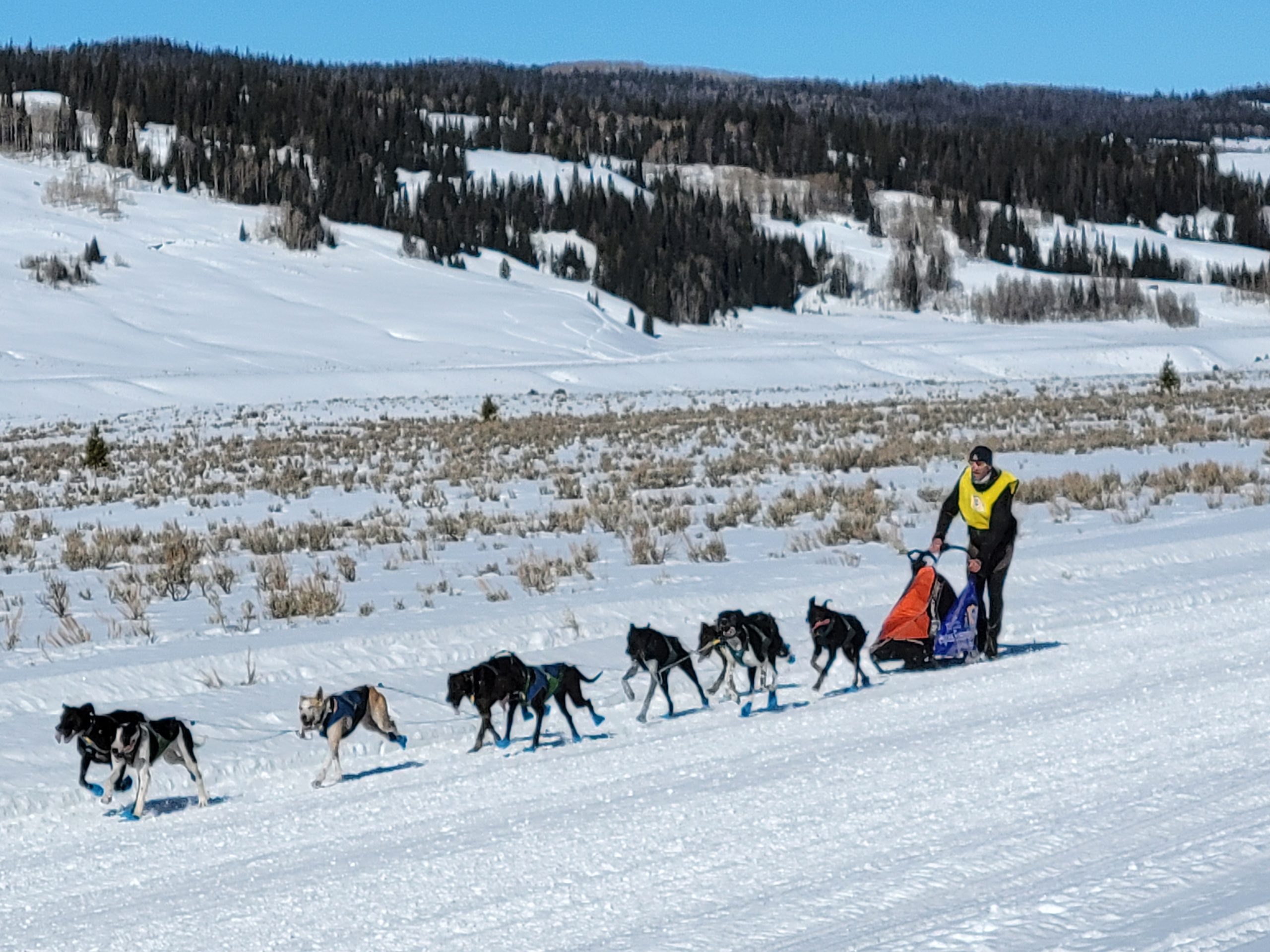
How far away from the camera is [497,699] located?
7.57m

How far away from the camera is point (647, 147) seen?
149 m

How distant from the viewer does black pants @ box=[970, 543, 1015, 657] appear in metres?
9.66

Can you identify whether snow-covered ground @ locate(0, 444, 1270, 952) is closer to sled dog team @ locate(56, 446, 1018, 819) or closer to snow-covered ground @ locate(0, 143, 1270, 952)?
snow-covered ground @ locate(0, 143, 1270, 952)

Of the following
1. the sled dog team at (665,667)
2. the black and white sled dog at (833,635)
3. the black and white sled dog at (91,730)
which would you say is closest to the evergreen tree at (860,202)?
the sled dog team at (665,667)

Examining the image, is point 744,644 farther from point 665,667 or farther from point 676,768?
point 676,768

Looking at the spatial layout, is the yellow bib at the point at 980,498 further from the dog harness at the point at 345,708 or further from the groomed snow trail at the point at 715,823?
the dog harness at the point at 345,708

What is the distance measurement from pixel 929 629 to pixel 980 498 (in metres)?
1.00

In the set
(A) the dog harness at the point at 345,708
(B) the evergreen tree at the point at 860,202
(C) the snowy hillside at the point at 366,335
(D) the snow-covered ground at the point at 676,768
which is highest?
(B) the evergreen tree at the point at 860,202

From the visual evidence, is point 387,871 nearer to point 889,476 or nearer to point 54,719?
point 54,719

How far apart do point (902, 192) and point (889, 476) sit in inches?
4995

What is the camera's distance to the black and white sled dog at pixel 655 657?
26.7ft

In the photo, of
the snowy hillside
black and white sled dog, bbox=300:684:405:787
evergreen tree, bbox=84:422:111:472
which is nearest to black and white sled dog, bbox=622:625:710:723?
black and white sled dog, bbox=300:684:405:787

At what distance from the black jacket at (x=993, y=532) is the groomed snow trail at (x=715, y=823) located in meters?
0.77

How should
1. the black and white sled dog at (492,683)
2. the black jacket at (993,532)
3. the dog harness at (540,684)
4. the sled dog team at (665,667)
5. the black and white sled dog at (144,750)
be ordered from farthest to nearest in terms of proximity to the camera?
the black jacket at (993,532) < the dog harness at (540,684) < the black and white sled dog at (492,683) < the sled dog team at (665,667) < the black and white sled dog at (144,750)
